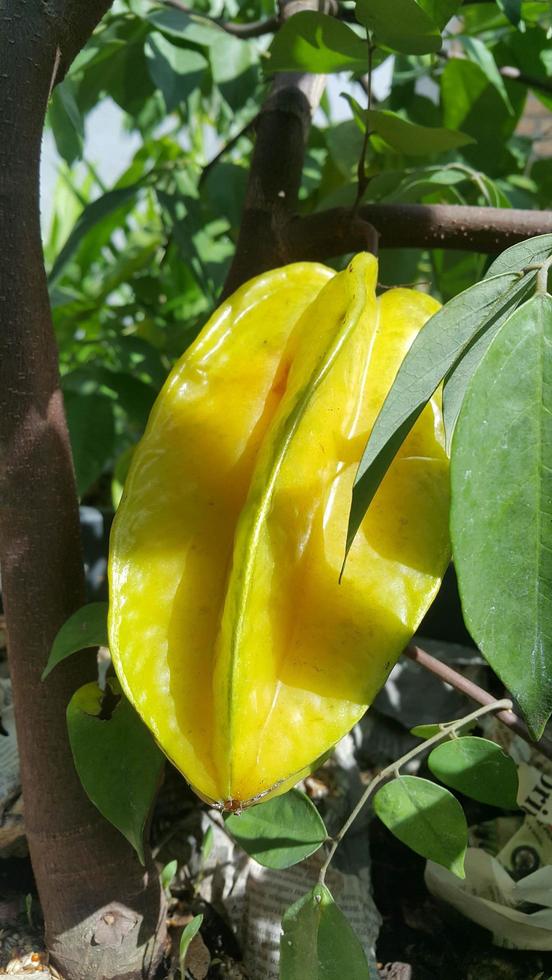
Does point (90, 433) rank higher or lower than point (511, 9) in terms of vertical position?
lower

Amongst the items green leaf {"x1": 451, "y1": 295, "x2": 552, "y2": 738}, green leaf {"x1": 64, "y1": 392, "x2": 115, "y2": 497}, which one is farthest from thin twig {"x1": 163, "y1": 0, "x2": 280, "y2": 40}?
green leaf {"x1": 451, "y1": 295, "x2": 552, "y2": 738}

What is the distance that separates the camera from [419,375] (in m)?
0.36

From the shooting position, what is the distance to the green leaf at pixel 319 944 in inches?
18.4

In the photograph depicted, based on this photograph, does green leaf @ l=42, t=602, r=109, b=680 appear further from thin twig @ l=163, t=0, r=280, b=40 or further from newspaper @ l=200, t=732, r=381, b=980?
thin twig @ l=163, t=0, r=280, b=40

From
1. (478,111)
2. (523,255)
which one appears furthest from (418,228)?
(478,111)

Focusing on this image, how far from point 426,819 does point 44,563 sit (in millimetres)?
286

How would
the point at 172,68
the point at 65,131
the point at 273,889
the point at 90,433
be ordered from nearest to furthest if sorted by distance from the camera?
Result: 1. the point at 273,889
2. the point at 65,131
3. the point at 172,68
4. the point at 90,433

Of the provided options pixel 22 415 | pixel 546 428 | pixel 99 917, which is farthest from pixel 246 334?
pixel 99 917

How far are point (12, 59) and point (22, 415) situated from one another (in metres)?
0.21

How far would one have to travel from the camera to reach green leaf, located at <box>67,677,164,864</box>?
20.8 inches

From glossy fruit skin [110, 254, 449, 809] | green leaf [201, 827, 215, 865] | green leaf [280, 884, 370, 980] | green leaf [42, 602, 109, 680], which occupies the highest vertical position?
glossy fruit skin [110, 254, 449, 809]

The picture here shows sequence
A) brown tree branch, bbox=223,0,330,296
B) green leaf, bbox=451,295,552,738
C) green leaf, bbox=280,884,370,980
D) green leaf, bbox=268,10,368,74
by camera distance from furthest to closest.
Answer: brown tree branch, bbox=223,0,330,296, green leaf, bbox=268,10,368,74, green leaf, bbox=280,884,370,980, green leaf, bbox=451,295,552,738

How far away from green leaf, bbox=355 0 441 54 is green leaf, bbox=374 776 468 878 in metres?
0.45

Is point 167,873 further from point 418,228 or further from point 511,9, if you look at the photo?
point 511,9
